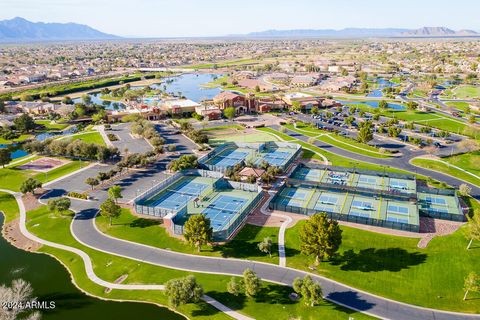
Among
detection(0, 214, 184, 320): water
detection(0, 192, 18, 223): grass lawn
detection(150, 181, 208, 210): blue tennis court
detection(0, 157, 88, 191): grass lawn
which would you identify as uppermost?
detection(0, 157, 88, 191): grass lawn

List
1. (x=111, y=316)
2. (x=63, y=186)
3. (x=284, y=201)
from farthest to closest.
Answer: (x=63, y=186)
(x=284, y=201)
(x=111, y=316)

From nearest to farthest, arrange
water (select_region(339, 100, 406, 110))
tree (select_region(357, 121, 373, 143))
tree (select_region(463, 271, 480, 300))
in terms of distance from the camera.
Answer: tree (select_region(463, 271, 480, 300)) < tree (select_region(357, 121, 373, 143)) < water (select_region(339, 100, 406, 110))

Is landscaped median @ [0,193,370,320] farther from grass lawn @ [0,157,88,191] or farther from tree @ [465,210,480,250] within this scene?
grass lawn @ [0,157,88,191]

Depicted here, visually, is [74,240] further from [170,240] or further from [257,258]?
[257,258]

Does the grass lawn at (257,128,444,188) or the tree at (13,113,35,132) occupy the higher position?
the tree at (13,113,35,132)

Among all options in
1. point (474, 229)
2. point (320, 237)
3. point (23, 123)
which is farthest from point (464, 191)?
point (23, 123)

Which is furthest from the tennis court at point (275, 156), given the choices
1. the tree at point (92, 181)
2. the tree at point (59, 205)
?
the tree at point (59, 205)

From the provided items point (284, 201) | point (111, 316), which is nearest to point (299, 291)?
point (111, 316)

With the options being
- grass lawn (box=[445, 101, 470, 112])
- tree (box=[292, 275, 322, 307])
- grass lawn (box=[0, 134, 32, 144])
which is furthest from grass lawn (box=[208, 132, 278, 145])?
grass lawn (box=[445, 101, 470, 112])
